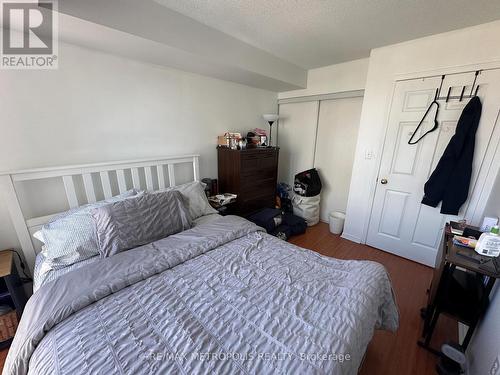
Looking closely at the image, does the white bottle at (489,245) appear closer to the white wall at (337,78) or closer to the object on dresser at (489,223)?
the object on dresser at (489,223)

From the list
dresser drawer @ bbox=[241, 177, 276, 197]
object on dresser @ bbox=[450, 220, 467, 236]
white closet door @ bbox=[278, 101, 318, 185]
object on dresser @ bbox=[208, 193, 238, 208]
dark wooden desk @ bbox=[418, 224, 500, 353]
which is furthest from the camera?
white closet door @ bbox=[278, 101, 318, 185]

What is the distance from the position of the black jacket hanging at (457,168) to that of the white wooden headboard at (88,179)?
2535mm

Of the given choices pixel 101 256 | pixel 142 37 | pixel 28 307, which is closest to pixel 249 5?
pixel 142 37

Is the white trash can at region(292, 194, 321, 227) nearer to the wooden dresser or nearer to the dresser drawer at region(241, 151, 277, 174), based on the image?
the wooden dresser

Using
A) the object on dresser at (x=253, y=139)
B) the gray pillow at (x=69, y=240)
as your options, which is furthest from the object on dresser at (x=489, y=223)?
the gray pillow at (x=69, y=240)

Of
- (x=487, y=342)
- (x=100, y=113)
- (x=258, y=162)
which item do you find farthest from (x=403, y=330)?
(x=100, y=113)

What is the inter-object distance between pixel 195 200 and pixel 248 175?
0.85 m

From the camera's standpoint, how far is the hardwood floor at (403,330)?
135 cm

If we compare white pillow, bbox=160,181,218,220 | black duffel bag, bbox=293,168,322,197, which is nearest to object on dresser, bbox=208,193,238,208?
white pillow, bbox=160,181,218,220

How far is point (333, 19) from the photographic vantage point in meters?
1.72

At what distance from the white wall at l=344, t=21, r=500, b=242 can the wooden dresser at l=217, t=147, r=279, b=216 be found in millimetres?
1139

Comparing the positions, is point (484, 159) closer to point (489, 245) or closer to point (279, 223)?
point (489, 245)

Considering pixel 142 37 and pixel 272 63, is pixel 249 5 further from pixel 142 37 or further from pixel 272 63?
pixel 272 63

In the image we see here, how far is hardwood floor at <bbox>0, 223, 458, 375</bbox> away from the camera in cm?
135
